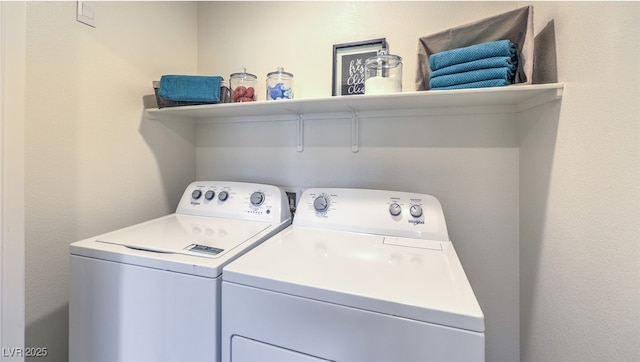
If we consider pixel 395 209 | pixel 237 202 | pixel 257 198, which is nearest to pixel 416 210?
pixel 395 209

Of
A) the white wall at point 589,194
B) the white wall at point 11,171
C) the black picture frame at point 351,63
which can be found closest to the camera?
the white wall at point 589,194

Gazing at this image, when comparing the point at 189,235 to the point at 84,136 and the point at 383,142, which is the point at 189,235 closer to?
the point at 84,136

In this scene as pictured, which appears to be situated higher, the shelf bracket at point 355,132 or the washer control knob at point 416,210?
the shelf bracket at point 355,132

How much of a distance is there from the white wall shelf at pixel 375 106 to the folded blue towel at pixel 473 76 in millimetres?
48

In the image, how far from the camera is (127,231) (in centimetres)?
121

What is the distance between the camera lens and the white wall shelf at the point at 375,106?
3.48 ft

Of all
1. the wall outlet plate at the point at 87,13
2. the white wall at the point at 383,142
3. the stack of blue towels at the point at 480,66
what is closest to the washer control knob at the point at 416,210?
the white wall at the point at 383,142

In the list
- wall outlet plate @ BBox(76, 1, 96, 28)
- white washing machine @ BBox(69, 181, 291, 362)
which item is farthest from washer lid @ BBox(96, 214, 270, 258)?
wall outlet plate @ BBox(76, 1, 96, 28)

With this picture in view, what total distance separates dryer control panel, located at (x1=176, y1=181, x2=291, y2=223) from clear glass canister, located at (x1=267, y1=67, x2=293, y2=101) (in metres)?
0.45

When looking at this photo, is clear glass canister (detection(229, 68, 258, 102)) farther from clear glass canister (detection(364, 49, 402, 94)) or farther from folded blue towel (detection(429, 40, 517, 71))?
folded blue towel (detection(429, 40, 517, 71))

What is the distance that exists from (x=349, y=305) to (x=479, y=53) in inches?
39.0

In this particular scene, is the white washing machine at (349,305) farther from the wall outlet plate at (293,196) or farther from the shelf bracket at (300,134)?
the shelf bracket at (300,134)

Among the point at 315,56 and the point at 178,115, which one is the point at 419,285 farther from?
the point at 178,115

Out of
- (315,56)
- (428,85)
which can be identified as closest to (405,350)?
(428,85)
